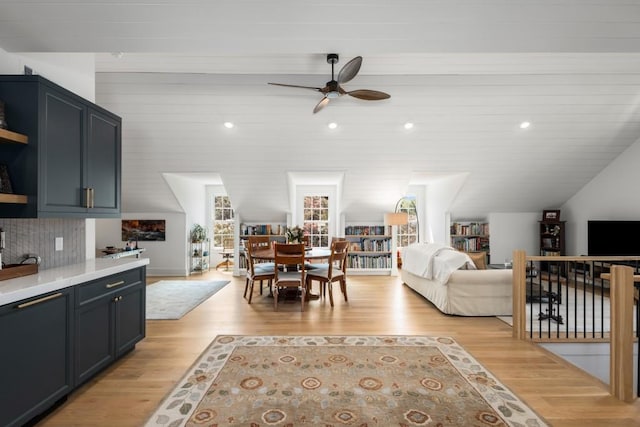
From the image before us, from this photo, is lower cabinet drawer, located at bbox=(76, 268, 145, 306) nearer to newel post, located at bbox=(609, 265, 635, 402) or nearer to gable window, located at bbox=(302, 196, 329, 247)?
newel post, located at bbox=(609, 265, 635, 402)

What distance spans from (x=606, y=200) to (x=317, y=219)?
5.84 m

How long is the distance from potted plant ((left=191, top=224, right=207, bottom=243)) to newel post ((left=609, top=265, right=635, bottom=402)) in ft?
23.0

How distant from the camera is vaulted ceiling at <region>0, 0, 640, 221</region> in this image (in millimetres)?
2152

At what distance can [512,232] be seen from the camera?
741 centimetres

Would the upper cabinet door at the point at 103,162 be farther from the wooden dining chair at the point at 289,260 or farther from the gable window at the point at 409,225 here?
the gable window at the point at 409,225

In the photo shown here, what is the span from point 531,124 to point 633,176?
224cm

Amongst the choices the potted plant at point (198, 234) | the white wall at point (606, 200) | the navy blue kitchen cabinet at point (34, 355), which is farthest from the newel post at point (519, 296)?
the potted plant at point (198, 234)

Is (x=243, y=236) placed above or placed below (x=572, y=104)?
below

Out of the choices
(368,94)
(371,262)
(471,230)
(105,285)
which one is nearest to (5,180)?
(105,285)

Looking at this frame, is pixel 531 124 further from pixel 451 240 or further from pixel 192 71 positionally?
pixel 192 71

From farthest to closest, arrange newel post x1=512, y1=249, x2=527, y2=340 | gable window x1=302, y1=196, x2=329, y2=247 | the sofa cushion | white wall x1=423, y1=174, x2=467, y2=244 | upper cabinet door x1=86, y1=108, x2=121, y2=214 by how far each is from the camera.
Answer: gable window x1=302, y1=196, x2=329, y2=247 → white wall x1=423, y1=174, x2=467, y2=244 → the sofa cushion → newel post x1=512, y1=249, x2=527, y2=340 → upper cabinet door x1=86, y1=108, x2=121, y2=214

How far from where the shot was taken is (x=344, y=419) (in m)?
2.12

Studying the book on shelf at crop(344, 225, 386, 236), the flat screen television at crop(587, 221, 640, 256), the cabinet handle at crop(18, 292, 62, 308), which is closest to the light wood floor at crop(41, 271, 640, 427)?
the cabinet handle at crop(18, 292, 62, 308)

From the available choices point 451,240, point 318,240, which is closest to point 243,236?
point 318,240
